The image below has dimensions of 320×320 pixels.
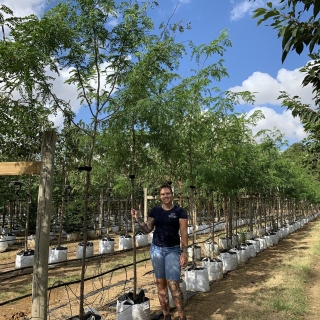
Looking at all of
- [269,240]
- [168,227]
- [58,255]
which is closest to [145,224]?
[168,227]

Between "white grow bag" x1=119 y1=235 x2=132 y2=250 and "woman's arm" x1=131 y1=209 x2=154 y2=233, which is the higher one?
"woman's arm" x1=131 y1=209 x2=154 y2=233

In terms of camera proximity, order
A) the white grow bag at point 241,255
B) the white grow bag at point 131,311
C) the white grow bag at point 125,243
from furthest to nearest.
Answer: the white grow bag at point 125,243, the white grow bag at point 241,255, the white grow bag at point 131,311

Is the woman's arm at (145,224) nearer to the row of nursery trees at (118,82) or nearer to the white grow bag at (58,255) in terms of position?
the row of nursery trees at (118,82)

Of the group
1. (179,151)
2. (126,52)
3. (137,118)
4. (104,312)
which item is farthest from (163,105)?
(104,312)

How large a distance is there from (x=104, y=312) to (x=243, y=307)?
2.29m

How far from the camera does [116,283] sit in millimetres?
7152

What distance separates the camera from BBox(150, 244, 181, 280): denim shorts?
3859 mm

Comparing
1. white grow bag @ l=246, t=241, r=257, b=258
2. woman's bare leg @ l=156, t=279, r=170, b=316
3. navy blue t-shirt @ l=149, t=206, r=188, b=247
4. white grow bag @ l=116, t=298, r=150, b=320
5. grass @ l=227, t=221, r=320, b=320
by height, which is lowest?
grass @ l=227, t=221, r=320, b=320

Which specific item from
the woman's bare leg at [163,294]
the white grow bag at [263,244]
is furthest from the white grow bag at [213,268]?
the white grow bag at [263,244]

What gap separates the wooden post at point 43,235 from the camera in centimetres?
308

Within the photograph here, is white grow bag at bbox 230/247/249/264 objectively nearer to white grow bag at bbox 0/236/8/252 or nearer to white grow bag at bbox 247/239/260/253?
white grow bag at bbox 247/239/260/253

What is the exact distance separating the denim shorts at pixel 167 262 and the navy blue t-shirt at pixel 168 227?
0.22ft

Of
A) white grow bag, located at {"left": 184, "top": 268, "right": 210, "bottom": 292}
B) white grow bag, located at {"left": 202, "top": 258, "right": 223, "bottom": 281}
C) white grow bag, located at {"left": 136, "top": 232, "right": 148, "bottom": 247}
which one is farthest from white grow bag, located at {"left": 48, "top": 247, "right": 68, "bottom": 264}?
white grow bag, located at {"left": 184, "top": 268, "right": 210, "bottom": 292}

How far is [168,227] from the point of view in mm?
3945
